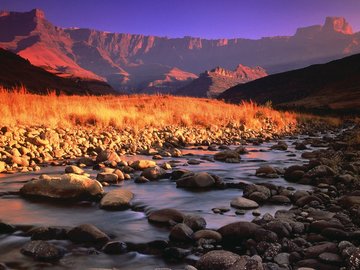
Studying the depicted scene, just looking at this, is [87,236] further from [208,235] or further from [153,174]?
[153,174]

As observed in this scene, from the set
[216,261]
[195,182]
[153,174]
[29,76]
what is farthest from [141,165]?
[29,76]

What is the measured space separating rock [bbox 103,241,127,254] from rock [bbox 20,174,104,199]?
2160 mm

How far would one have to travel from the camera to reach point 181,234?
4.14 m

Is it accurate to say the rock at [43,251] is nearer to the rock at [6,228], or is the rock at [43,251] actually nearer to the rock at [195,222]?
the rock at [6,228]

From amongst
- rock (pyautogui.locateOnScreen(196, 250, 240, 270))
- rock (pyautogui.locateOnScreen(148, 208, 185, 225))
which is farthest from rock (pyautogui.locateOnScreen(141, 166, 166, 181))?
rock (pyautogui.locateOnScreen(196, 250, 240, 270))

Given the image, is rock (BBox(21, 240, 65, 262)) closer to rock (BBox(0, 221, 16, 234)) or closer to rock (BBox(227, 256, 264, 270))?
rock (BBox(0, 221, 16, 234))

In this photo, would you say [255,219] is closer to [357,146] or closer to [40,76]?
[357,146]

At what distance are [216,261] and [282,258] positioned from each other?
2.03 ft

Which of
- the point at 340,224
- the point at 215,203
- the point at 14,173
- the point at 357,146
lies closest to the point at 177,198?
the point at 215,203

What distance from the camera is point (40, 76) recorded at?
196 feet

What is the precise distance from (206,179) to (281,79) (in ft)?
390

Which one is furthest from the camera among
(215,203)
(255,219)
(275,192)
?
(275,192)

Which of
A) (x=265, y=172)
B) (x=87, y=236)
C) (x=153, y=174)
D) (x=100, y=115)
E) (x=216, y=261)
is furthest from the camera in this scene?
(x=100, y=115)

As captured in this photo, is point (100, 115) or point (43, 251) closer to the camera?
point (43, 251)
